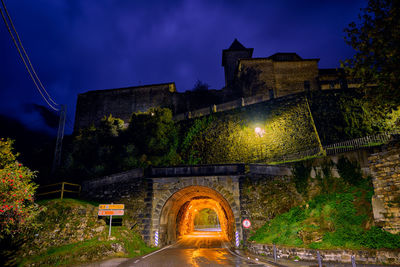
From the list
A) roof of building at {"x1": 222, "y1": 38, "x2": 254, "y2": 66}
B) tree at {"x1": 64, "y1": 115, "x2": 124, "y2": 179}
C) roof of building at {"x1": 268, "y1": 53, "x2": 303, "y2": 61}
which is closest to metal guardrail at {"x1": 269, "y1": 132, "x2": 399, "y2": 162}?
tree at {"x1": 64, "y1": 115, "x2": 124, "y2": 179}

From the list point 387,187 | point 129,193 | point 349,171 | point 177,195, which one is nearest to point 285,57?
point 349,171

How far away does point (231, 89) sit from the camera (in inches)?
1708

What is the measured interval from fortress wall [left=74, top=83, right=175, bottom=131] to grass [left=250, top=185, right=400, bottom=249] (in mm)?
33028

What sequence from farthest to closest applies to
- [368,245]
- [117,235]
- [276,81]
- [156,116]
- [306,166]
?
[276,81]
[156,116]
[306,166]
[117,235]
[368,245]

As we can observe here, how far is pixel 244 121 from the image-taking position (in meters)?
27.7

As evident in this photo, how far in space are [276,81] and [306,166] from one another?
2453 centimetres

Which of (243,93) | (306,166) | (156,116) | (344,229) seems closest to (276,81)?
(243,93)

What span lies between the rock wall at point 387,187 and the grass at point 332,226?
1.79ft

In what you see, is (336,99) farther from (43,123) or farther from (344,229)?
(43,123)

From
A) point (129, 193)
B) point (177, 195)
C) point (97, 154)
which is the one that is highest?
point (97, 154)

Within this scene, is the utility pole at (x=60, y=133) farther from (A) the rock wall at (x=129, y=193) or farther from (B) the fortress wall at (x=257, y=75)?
(B) the fortress wall at (x=257, y=75)

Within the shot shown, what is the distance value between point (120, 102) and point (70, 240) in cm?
3639

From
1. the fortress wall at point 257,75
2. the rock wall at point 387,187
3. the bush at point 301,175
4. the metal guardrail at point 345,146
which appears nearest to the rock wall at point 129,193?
the bush at point 301,175

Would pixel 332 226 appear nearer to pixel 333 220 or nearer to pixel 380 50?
pixel 333 220
